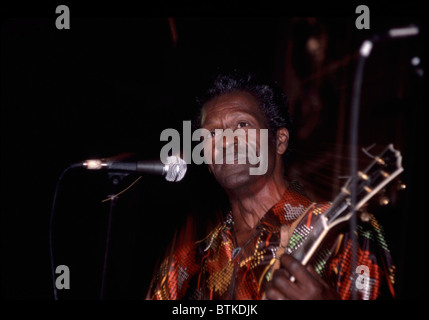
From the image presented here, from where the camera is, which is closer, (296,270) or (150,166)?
(296,270)

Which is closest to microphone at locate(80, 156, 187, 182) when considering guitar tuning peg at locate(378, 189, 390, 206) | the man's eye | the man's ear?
the man's eye

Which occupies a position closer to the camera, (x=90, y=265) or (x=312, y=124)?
(x=90, y=265)

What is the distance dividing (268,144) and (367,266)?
97 cm

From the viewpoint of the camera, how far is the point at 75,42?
9.48 ft

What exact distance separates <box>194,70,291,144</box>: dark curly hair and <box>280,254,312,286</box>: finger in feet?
3.48

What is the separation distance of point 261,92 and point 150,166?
40.7 inches

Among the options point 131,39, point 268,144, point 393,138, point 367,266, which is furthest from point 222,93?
point 367,266

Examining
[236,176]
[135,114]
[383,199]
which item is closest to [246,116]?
[236,176]

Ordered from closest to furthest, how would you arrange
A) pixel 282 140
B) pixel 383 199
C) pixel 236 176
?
pixel 383 199, pixel 236 176, pixel 282 140

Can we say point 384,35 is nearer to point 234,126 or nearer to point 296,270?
point 296,270

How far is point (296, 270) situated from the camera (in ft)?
5.15

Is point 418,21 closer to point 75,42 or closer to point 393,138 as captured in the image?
point 393,138

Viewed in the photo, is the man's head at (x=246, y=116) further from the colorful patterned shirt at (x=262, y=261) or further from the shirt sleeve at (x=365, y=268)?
the shirt sleeve at (x=365, y=268)

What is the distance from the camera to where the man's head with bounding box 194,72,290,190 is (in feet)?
7.37
